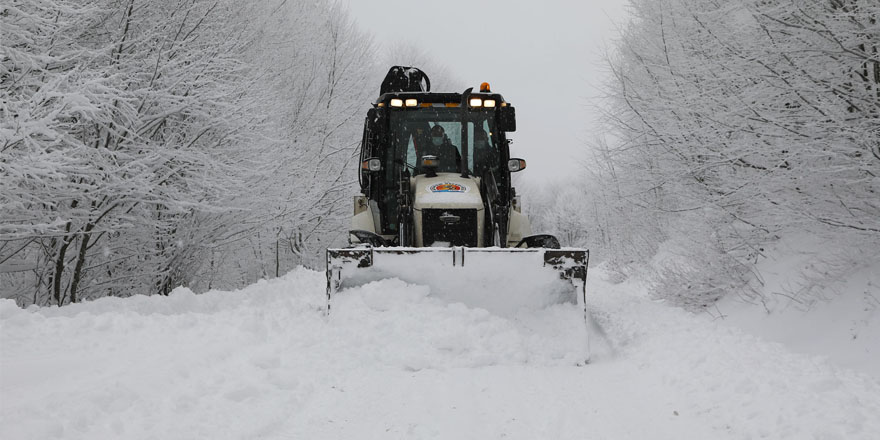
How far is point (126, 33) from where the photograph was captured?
28.3ft

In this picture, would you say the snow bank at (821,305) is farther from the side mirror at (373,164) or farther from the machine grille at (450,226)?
the side mirror at (373,164)

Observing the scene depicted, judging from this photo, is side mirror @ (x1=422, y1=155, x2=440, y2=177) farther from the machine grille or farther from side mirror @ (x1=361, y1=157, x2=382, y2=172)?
the machine grille

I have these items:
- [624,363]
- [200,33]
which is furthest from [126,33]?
[624,363]

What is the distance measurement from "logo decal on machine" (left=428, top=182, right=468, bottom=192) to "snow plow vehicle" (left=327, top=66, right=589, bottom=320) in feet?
0.06

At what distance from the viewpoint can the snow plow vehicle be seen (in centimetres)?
604

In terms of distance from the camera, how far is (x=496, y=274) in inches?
238

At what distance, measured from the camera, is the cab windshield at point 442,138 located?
25.2 feet

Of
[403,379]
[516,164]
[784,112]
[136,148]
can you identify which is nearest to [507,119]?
[516,164]

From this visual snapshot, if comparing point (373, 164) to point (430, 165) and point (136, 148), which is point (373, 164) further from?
point (136, 148)

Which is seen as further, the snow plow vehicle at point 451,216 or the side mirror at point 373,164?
the side mirror at point 373,164

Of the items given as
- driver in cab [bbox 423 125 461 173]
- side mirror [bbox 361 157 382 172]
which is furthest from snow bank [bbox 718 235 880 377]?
side mirror [bbox 361 157 382 172]

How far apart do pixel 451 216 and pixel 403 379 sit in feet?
7.99

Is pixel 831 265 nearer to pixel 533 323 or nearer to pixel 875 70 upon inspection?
pixel 875 70

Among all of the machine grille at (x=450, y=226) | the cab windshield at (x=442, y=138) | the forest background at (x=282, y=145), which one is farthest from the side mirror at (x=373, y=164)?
the forest background at (x=282, y=145)
